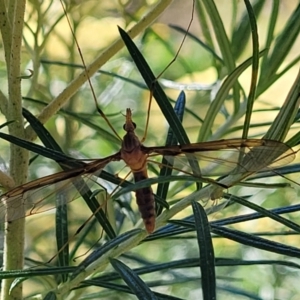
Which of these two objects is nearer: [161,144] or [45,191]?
[45,191]

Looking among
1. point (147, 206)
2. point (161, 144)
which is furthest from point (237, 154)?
point (161, 144)

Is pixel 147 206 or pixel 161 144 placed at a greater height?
pixel 161 144

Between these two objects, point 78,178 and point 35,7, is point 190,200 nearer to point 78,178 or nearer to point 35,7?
point 78,178

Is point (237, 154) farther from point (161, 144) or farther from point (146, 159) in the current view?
point (161, 144)

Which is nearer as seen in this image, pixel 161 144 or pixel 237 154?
pixel 237 154

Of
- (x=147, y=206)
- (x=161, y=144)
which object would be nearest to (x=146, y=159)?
(x=147, y=206)
